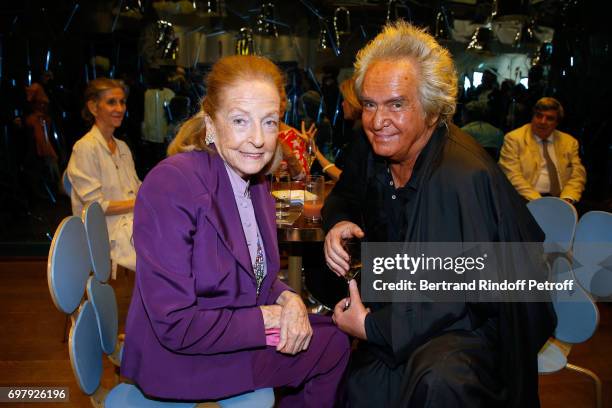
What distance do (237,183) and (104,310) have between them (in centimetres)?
56

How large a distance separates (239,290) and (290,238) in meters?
0.66

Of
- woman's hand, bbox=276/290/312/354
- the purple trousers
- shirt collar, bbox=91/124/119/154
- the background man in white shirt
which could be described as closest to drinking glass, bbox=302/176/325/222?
the purple trousers

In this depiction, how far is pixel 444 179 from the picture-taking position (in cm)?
153

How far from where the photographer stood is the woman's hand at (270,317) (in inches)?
60.1

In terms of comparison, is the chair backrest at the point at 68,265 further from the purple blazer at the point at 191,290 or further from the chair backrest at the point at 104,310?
the purple blazer at the point at 191,290

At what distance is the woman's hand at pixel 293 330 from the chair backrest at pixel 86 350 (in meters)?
0.51

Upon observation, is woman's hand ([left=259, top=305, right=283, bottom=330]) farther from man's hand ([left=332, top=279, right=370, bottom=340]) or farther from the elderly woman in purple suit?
man's hand ([left=332, top=279, right=370, bottom=340])

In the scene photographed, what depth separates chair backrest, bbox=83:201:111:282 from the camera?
1.71 metres

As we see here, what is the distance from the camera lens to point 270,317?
5.03ft

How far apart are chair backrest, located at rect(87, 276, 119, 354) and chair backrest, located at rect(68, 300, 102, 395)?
0.06 ft

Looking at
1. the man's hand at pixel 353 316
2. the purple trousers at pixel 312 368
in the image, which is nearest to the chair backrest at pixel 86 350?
Answer: the purple trousers at pixel 312 368

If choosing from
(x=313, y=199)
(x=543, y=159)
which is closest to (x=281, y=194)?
(x=313, y=199)

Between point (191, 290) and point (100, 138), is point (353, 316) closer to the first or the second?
point (191, 290)

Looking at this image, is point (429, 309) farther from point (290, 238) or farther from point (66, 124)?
point (66, 124)
